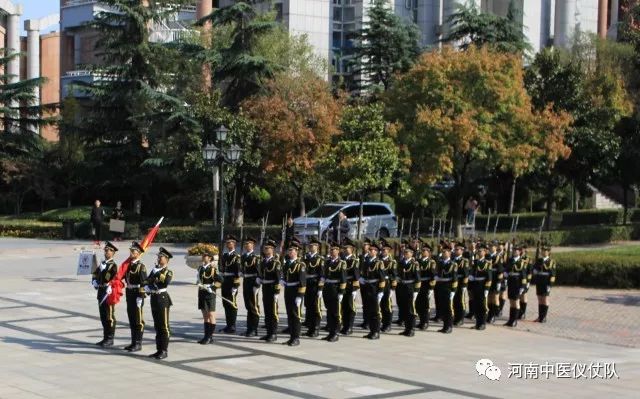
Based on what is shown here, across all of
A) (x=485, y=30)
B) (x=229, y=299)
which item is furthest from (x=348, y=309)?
(x=485, y=30)

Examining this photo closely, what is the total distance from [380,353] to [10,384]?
5.65m

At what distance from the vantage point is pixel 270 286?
16719mm

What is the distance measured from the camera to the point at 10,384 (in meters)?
12.7

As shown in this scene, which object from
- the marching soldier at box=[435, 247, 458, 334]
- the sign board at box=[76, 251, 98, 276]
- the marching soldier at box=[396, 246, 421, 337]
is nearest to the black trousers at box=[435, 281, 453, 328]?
the marching soldier at box=[435, 247, 458, 334]

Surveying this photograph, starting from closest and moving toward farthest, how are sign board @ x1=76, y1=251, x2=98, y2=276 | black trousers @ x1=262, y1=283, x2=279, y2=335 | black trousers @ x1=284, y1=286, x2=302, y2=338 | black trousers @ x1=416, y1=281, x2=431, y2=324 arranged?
black trousers @ x1=284, y1=286, x2=302, y2=338, black trousers @ x1=262, y1=283, x2=279, y2=335, black trousers @ x1=416, y1=281, x2=431, y2=324, sign board @ x1=76, y1=251, x2=98, y2=276

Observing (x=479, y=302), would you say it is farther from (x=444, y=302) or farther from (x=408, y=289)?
(x=408, y=289)

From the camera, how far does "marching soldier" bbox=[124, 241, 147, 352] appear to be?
50.3 ft

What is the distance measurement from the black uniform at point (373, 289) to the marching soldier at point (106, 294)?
14.0 ft

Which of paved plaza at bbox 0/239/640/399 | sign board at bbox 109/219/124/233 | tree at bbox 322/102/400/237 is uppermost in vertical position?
tree at bbox 322/102/400/237

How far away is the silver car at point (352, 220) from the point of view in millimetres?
33500

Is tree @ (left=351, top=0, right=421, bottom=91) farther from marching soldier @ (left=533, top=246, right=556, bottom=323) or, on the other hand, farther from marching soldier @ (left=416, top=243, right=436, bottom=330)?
marching soldier @ (left=416, top=243, right=436, bottom=330)

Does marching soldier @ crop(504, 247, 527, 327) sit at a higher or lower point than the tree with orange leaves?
lower

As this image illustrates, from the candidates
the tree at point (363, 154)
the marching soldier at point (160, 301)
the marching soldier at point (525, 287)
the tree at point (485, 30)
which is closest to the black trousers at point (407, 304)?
the marching soldier at point (525, 287)

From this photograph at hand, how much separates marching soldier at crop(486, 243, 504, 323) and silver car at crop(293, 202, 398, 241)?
13.7 m
